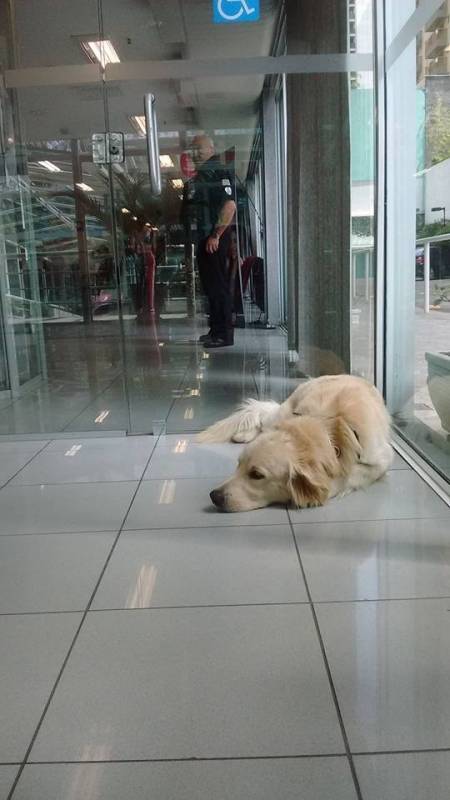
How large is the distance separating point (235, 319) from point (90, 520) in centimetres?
207

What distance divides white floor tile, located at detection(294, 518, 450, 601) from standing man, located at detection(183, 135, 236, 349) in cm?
210

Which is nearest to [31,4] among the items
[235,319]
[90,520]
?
[235,319]

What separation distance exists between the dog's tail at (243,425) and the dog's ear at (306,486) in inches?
39.3

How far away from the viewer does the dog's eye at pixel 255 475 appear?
245cm

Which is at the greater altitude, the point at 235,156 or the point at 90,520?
the point at 235,156

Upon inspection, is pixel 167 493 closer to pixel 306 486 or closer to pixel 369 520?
pixel 306 486

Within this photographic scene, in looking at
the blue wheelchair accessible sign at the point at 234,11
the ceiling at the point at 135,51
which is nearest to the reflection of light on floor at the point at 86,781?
the ceiling at the point at 135,51

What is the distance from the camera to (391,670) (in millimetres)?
1439

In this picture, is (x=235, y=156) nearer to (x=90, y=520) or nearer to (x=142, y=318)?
(x=142, y=318)

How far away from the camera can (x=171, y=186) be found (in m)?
3.80

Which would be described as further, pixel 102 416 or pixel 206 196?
pixel 102 416

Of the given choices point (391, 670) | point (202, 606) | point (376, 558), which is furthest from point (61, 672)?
point (376, 558)

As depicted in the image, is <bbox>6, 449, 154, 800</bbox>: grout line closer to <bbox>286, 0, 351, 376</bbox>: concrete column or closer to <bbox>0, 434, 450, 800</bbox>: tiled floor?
<bbox>0, 434, 450, 800</bbox>: tiled floor

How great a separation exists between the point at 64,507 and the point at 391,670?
1.55m
